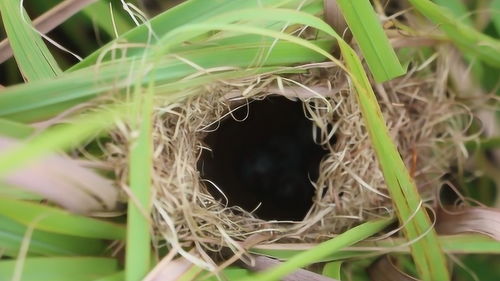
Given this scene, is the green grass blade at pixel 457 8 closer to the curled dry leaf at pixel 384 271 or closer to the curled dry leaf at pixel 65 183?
the curled dry leaf at pixel 384 271

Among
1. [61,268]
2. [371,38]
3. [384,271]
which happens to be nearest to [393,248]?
[384,271]

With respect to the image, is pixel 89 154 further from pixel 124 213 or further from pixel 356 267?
pixel 356 267

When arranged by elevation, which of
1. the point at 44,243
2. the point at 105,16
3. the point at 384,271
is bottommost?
the point at 384,271

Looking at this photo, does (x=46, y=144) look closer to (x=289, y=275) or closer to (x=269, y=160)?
(x=289, y=275)

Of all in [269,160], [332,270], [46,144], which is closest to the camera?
[46,144]

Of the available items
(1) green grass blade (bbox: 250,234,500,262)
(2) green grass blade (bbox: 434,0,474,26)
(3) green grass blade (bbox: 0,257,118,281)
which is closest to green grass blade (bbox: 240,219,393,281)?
(1) green grass blade (bbox: 250,234,500,262)

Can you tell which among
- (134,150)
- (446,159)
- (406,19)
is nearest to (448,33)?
(406,19)
